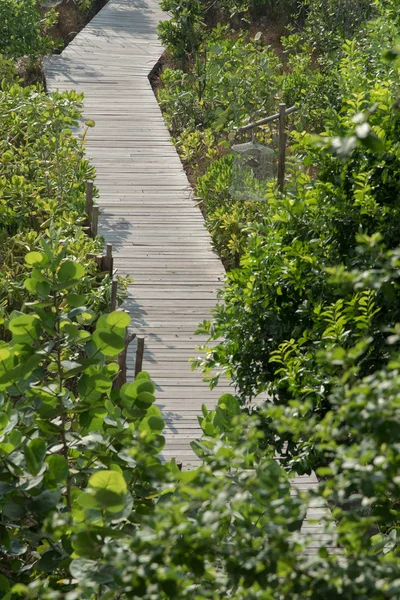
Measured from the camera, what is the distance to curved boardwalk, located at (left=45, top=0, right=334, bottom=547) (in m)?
6.44

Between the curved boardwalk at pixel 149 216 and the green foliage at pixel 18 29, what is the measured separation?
541 mm

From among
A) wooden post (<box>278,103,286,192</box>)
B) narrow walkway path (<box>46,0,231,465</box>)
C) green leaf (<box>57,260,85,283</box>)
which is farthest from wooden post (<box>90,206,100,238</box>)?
green leaf (<box>57,260,85,283</box>)

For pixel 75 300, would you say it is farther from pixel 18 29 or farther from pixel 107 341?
pixel 18 29

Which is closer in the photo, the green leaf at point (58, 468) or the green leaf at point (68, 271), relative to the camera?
the green leaf at point (58, 468)

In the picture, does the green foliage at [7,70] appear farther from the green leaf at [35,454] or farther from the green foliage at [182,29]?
the green leaf at [35,454]

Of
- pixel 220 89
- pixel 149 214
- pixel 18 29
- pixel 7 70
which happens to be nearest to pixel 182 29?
pixel 220 89

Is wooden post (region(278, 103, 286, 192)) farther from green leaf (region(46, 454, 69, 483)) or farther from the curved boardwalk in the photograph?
green leaf (region(46, 454, 69, 483))

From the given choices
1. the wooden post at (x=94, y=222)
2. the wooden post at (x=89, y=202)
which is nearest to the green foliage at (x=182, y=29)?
the wooden post at (x=89, y=202)

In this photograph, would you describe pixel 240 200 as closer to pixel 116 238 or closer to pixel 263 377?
pixel 116 238

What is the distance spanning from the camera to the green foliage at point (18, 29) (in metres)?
12.1

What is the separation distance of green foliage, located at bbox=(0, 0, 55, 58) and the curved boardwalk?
0.54 m

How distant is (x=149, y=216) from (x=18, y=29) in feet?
15.3

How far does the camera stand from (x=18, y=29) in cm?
1227

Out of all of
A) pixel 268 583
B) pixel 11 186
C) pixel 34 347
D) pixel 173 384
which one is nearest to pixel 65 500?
pixel 34 347
